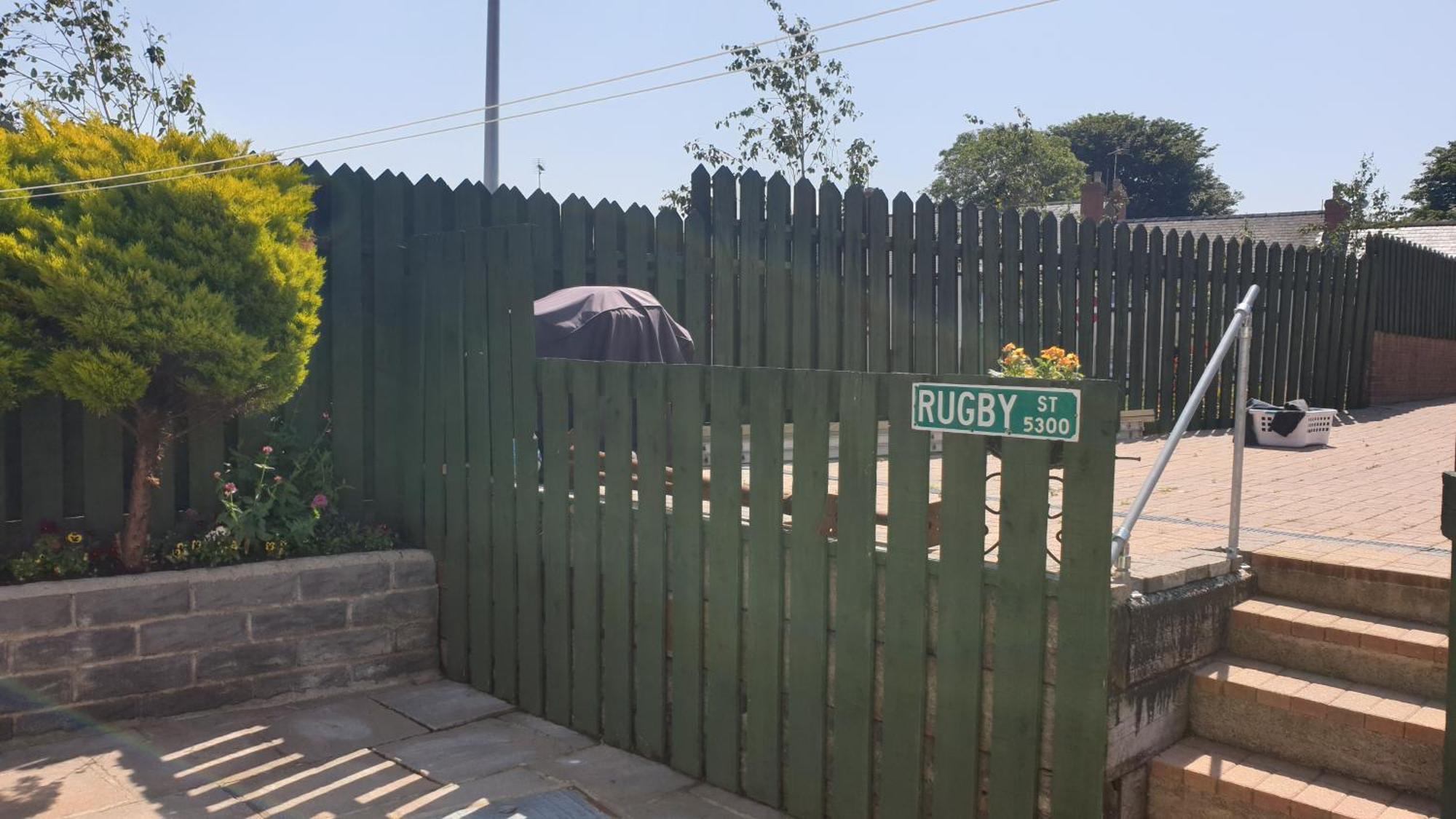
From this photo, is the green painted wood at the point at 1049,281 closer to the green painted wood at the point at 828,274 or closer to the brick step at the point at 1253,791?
the green painted wood at the point at 828,274

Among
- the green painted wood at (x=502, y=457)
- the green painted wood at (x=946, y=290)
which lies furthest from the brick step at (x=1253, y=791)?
the green painted wood at (x=946, y=290)

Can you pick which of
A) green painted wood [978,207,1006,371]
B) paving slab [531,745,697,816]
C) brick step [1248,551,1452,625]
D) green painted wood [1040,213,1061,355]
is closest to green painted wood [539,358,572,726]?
paving slab [531,745,697,816]

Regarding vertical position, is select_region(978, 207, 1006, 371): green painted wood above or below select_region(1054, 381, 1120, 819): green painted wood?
above

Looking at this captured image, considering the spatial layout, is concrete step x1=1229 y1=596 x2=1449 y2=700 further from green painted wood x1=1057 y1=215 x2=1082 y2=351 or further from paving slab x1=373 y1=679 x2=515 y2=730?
green painted wood x1=1057 y1=215 x2=1082 y2=351

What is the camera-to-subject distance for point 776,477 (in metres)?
4.21

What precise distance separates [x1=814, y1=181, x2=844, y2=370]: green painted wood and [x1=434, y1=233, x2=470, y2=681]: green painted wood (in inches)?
124

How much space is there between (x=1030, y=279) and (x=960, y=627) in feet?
20.8

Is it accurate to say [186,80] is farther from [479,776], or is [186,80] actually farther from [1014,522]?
[1014,522]

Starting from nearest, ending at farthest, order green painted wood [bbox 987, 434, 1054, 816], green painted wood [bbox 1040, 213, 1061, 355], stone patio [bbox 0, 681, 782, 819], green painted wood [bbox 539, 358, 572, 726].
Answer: green painted wood [bbox 987, 434, 1054, 816] < stone patio [bbox 0, 681, 782, 819] < green painted wood [bbox 539, 358, 572, 726] < green painted wood [bbox 1040, 213, 1061, 355]

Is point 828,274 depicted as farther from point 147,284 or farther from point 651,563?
point 147,284

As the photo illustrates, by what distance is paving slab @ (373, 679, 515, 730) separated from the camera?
521 centimetres

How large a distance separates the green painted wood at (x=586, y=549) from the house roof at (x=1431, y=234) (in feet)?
101

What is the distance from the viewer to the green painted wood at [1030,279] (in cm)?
941

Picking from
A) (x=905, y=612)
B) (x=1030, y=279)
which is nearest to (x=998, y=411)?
(x=905, y=612)
